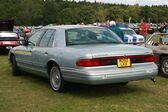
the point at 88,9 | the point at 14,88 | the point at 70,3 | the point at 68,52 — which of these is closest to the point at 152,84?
the point at 68,52

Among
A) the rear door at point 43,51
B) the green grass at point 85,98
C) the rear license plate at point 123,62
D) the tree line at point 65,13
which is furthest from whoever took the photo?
the tree line at point 65,13

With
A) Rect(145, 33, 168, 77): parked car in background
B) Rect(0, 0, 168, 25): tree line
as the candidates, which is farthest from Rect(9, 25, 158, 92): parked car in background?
Rect(0, 0, 168, 25): tree line

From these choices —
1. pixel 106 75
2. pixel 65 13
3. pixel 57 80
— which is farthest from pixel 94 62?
pixel 65 13

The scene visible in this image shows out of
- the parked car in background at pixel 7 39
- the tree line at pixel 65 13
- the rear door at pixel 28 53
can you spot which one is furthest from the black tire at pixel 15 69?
the tree line at pixel 65 13

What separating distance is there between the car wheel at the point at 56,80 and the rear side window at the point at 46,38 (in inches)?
28.2

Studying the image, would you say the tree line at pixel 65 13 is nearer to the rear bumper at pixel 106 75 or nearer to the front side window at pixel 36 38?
the front side window at pixel 36 38

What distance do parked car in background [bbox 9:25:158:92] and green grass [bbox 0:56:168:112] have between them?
35cm

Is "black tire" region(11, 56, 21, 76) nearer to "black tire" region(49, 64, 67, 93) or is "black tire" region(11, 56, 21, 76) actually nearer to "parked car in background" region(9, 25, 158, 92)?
"parked car in background" region(9, 25, 158, 92)

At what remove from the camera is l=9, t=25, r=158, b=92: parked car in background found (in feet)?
22.1

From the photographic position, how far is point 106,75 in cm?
670

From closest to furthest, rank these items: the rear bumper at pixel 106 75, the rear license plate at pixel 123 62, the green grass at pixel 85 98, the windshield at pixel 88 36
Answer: the green grass at pixel 85 98
the rear bumper at pixel 106 75
the rear license plate at pixel 123 62
the windshield at pixel 88 36

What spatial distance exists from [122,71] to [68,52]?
1.09m

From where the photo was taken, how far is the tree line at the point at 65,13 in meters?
135

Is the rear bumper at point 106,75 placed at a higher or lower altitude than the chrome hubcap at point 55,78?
higher
